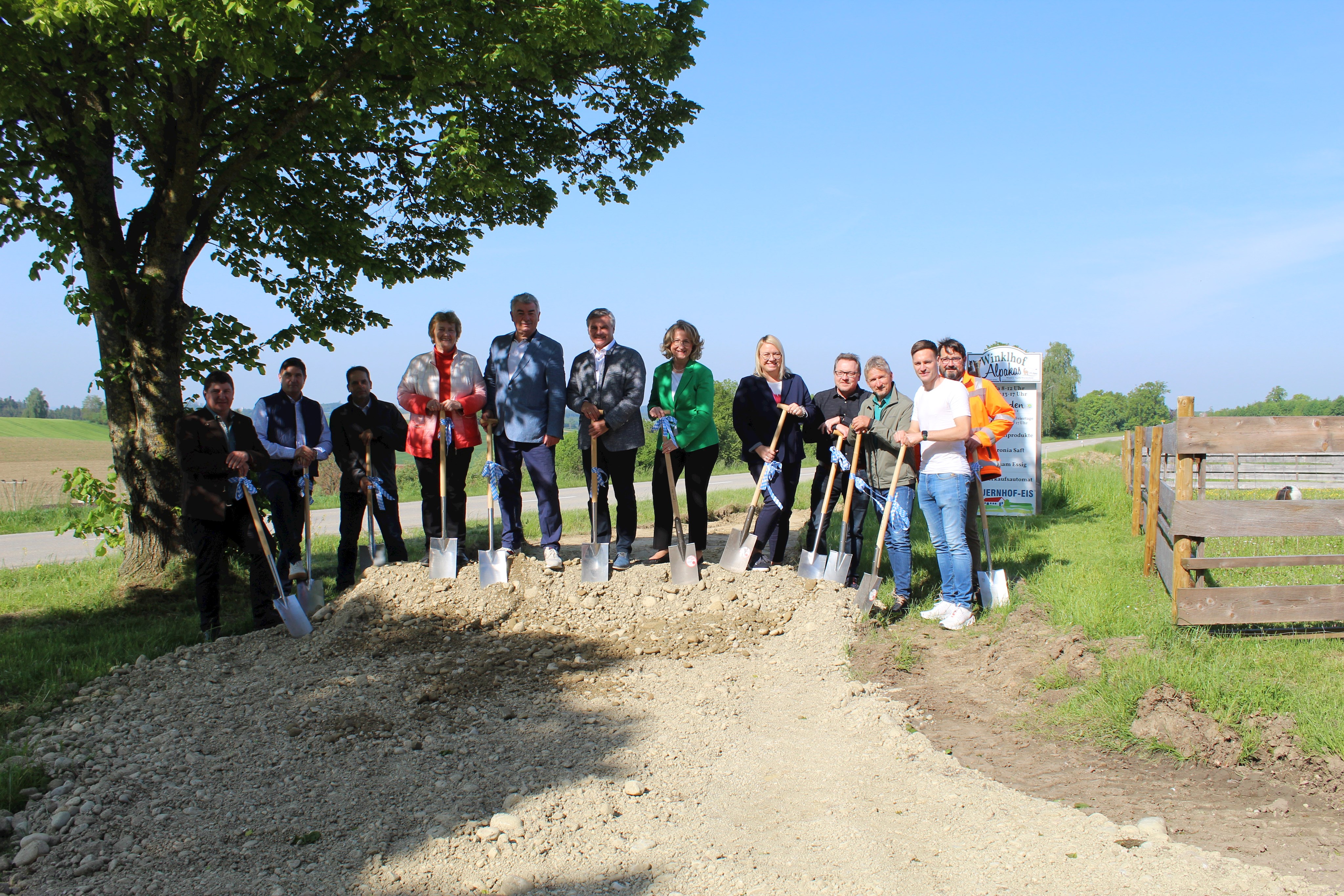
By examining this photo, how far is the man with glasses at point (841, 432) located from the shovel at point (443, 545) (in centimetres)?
280

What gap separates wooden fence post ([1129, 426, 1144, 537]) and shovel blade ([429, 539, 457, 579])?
6.78m

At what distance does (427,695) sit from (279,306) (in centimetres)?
507

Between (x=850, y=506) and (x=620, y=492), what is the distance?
1788mm

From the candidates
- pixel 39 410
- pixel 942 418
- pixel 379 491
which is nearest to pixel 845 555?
pixel 942 418

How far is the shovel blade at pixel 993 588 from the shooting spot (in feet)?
21.3

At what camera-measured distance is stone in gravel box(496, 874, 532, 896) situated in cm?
295

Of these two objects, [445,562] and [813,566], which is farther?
[813,566]

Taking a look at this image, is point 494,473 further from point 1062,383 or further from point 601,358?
point 1062,383

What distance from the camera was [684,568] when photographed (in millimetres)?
6574

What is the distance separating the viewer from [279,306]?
332 inches

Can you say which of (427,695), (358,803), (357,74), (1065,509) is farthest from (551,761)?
(1065,509)

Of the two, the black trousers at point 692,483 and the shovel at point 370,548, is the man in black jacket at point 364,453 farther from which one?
the black trousers at point 692,483

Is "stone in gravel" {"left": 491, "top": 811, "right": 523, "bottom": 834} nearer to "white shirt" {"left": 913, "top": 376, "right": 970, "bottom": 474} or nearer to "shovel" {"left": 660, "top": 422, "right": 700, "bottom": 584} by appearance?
"shovel" {"left": 660, "top": 422, "right": 700, "bottom": 584}

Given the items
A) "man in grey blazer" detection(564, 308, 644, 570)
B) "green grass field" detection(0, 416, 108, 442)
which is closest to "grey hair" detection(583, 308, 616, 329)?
"man in grey blazer" detection(564, 308, 644, 570)
